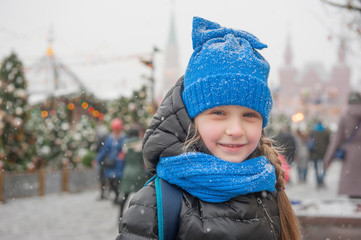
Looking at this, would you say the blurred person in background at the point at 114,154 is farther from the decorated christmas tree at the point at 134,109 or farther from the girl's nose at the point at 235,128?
the girl's nose at the point at 235,128

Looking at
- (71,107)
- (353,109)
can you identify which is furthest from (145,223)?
(71,107)

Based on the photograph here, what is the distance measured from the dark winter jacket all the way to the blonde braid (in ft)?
0.12

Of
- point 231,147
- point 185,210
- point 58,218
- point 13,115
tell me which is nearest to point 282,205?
point 231,147

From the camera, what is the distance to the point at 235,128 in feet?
5.68

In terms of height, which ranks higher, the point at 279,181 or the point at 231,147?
the point at 231,147

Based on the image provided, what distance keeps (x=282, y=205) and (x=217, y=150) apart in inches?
17.4

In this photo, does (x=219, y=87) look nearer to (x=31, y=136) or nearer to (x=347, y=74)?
(x=31, y=136)

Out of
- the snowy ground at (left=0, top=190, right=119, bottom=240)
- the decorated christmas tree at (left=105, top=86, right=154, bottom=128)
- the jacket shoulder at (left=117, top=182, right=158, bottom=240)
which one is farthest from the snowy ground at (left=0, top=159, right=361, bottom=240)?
the decorated christmas tree at (left=105, top=86, right=154, bottom=128)

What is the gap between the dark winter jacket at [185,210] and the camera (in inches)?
63.7

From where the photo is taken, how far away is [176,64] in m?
115

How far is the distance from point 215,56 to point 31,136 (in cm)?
961

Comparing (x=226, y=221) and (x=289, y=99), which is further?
(x=289, y=99)

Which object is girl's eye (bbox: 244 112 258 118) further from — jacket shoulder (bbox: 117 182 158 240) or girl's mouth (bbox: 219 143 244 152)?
jacket shoulder (bbox: 117 182 158 240)

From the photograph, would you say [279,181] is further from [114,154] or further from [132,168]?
[114,154]
